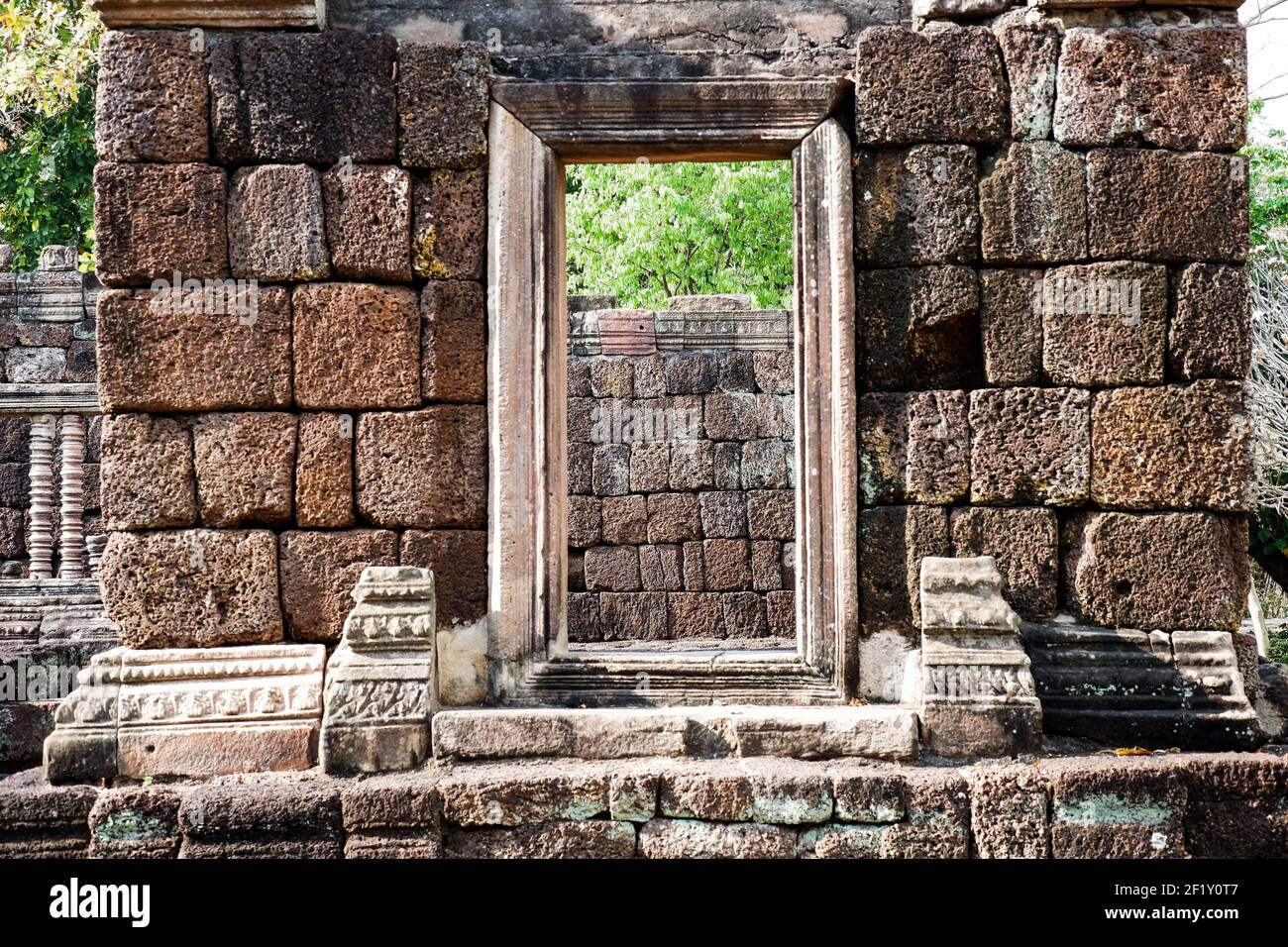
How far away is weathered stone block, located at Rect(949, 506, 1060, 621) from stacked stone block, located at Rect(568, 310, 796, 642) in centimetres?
524

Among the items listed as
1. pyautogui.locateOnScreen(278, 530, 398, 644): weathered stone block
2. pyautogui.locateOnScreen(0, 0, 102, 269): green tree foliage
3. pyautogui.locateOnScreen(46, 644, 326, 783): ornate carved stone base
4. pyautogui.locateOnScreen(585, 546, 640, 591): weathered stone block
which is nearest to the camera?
pyautogui.locateOnScreen(46, 644, 326, 783): ornate carved stone base

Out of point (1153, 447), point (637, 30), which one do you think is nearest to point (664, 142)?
point (637, 30)

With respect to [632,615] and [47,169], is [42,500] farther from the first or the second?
[47,169]

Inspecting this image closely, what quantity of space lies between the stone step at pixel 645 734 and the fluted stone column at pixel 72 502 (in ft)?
18.1

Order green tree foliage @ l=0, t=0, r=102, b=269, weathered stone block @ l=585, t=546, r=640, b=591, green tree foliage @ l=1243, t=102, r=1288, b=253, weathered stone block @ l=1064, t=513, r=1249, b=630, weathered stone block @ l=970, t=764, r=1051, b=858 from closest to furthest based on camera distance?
weathered stone block @ l=970, t=764, r=1051, b=858 < weathered stone block @ l=1064, t=513, r=1249, b=630 < weathered stone block @ l=585, t=546, r=640, b=591 < green tree foliage @ l=1243, t=102, r=1288, b=253 < green tree foliage @ l=0, t=0, r=102, b=269

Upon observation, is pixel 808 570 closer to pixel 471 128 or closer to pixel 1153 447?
pixel 1153 447

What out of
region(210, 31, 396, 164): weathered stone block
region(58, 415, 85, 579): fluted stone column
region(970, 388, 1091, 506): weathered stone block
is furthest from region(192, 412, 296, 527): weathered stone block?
region(58, 415, 85, 579): fluted stone column

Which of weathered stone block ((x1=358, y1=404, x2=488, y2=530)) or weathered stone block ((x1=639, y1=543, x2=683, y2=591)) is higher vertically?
weathered stone block ((x1=358, y1=404, x2=488, y2=530))

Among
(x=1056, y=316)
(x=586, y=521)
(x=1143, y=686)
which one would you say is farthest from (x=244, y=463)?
(x=586, y=521)

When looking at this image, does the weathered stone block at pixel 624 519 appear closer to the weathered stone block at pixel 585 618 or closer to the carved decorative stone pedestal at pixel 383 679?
the weathered stone block at pixel 585 618

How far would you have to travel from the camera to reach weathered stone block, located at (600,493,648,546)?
403 inches

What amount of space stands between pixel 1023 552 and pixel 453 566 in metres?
2.44

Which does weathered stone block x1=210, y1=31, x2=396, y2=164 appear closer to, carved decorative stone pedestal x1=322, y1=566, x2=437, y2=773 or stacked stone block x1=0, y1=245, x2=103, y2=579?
carved decorative stone pedestal x1=322, y1=566, x2=437, y2=773
